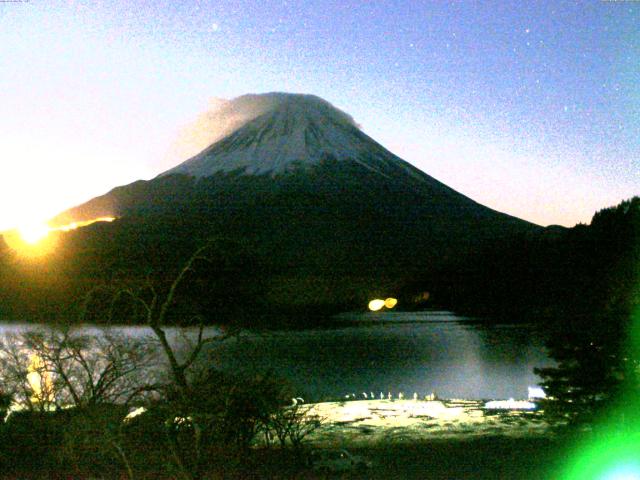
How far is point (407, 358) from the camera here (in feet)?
139

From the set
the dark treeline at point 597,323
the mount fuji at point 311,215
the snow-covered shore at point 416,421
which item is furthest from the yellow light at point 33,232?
the mount fuji at point 311,215

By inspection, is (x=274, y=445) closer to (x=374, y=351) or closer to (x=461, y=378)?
(x=461, y=378)

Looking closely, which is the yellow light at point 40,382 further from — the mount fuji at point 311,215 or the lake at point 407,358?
the mount fuji at point 311,215

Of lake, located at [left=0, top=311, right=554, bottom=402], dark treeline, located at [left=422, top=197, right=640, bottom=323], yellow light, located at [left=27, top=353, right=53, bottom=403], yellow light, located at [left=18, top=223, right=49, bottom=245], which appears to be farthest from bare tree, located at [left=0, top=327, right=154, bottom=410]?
dark treeline, located at [left=422, top=197, right=640, bottom=323]

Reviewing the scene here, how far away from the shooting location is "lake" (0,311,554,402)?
27.9 m

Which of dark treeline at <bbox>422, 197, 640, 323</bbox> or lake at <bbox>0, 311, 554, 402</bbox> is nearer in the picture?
dark treeline at <bbox>422, 197, 640, 323</bbox>

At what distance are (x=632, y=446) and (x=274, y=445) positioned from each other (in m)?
4.48

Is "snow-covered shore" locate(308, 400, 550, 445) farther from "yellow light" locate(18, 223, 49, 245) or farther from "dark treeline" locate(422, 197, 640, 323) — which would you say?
"yellow light" locate(18, 223, 49, 245)

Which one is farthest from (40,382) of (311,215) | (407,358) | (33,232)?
(311,215)

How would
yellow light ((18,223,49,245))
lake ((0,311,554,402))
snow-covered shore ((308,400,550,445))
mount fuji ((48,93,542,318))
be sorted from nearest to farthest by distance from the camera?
yellow light ((18,223,49,245)) < snow-covered shore ((308,400,550,445)) < lake ((0,311,554,402)) < mount fuji ((48,93,542,318))

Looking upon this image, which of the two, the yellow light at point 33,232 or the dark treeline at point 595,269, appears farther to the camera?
the dark treeline at point 595,269

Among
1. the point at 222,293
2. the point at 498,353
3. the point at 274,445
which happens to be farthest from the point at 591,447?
the point at 222,293

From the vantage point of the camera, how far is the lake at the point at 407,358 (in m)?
27.9

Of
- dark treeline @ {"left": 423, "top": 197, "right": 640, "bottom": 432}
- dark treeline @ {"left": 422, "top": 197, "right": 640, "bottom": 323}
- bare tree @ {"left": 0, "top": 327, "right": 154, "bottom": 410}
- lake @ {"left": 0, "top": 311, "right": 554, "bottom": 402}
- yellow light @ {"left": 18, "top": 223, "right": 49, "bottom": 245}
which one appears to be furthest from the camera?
lake @ {"left": 0, "top": 311, "right": 554, "bottom": 402}
